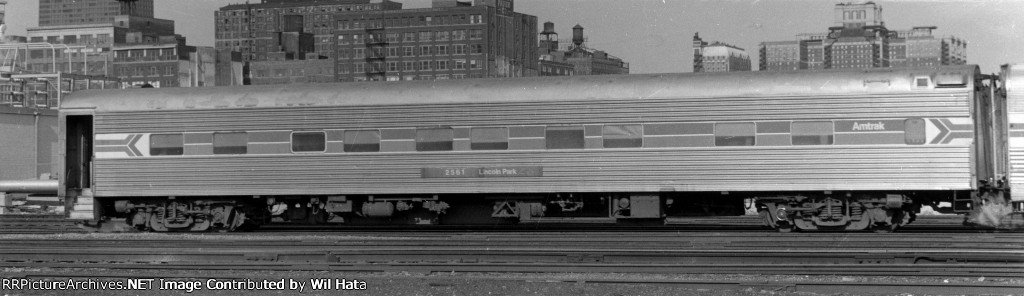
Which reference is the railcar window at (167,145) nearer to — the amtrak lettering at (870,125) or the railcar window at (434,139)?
the railcar window at (434,139)

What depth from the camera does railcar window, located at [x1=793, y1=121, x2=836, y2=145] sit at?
2052cm

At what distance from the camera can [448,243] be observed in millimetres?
18875

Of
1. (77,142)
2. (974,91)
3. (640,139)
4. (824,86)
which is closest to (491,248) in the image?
(640,139)

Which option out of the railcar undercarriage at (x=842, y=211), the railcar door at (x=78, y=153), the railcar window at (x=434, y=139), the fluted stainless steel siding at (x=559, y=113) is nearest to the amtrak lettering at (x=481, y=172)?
the railcar window at (x=434, y=139)

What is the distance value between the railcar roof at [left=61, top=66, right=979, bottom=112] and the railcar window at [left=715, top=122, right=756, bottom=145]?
21.5 inches

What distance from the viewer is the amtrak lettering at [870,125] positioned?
2019 cm

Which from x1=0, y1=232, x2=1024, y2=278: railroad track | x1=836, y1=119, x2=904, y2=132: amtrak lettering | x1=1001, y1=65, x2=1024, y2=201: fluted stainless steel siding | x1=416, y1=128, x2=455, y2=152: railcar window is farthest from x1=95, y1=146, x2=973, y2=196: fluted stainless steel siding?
x1=0, y1=232, x2=1024, y2=278: railroad track

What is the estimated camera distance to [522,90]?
21.8 metres

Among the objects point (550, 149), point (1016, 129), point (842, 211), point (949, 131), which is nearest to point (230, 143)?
point (550, 149)

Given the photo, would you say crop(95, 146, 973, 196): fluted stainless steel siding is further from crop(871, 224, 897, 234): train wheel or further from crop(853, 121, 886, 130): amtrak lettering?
crop(871, 224, 897, 234): train wheel

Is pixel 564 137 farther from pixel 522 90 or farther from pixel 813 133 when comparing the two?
pixel 813 133

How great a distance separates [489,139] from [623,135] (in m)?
2.48

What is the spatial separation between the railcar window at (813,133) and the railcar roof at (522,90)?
538 millimetres

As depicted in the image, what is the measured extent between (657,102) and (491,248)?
17.0ft
